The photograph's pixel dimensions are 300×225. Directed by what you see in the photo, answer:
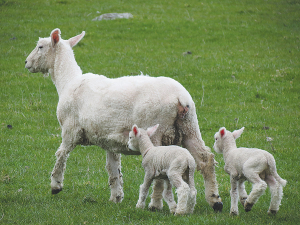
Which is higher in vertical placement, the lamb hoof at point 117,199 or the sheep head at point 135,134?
the sheep head at point 135,134

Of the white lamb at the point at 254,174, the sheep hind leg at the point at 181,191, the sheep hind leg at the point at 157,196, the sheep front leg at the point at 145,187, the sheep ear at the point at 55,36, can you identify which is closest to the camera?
the sheep hind leg at the point at 181,191

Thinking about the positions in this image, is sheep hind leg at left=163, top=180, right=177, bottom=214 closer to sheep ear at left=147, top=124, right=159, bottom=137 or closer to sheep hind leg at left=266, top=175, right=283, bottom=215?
sheep ear at left=147, top=124, right=159, bottom=137

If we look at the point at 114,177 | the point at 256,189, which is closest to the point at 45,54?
the point at 114,177

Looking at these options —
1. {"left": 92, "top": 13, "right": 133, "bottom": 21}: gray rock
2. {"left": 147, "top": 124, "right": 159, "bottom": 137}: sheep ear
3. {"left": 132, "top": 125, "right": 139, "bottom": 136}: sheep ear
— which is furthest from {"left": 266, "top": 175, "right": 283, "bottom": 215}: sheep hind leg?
{"left": 92, "top": 13, "right": 133, "bottom": 21}: gray rock

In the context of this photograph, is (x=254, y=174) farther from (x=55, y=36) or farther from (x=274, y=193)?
(x=55, y=36)

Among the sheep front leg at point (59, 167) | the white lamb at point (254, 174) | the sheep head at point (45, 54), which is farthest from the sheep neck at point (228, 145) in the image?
the sheep head at point (45, 54)

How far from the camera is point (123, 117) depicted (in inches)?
252

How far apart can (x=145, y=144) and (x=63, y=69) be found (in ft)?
8.56

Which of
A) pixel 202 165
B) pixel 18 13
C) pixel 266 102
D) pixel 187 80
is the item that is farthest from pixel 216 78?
pixel 18 13

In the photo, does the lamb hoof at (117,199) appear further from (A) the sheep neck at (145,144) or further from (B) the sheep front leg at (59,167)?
(A) the sheep neck at (145,144)

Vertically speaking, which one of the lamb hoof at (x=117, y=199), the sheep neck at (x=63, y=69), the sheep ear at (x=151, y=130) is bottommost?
the lamb hoof at (x=117, y=199)

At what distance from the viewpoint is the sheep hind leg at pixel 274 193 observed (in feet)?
18.5

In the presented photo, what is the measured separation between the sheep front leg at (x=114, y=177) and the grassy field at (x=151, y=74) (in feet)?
0.78

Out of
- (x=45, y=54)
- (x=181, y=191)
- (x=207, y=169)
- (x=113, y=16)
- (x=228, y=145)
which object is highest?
(x=45, y=54)
